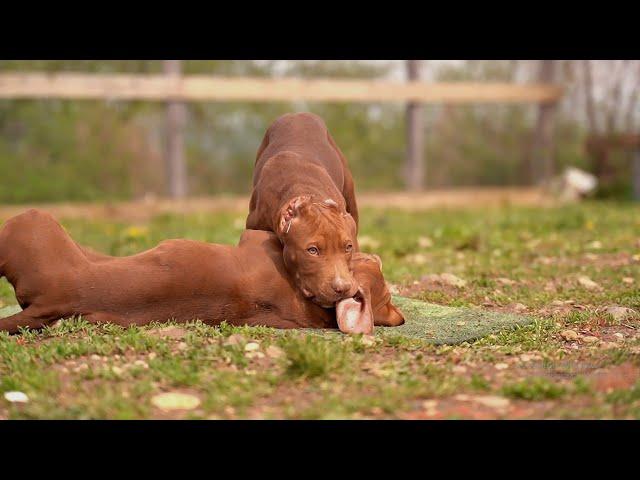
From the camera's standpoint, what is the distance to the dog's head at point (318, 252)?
17.5 feet

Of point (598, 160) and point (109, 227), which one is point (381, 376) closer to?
point (109, 227)

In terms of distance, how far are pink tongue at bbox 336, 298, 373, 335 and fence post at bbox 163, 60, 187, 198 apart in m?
7.85

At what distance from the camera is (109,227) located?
11086 millimetres

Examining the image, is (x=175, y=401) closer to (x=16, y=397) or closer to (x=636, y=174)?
(x=16, y=397)

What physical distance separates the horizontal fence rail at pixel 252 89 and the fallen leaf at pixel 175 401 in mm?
8713

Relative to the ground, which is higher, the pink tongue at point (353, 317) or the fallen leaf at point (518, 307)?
the pink tongue at point (353, 317)

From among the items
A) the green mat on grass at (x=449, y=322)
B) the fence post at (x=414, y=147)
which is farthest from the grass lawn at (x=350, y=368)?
the fence post at (x=414, y=147)

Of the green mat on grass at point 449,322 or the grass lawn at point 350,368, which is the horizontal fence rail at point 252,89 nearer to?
the grass lawn at point 350,368

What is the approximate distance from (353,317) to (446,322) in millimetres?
774

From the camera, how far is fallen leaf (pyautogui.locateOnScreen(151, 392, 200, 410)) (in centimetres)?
411

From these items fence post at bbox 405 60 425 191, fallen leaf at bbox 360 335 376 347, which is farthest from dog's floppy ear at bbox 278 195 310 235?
fence post at bbox 405 60 425 191

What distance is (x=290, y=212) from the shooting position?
5.54 m

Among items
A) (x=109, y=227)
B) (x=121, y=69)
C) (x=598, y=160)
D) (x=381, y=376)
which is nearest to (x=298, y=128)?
(x=381, y=376)

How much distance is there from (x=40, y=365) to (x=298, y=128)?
312 cm
